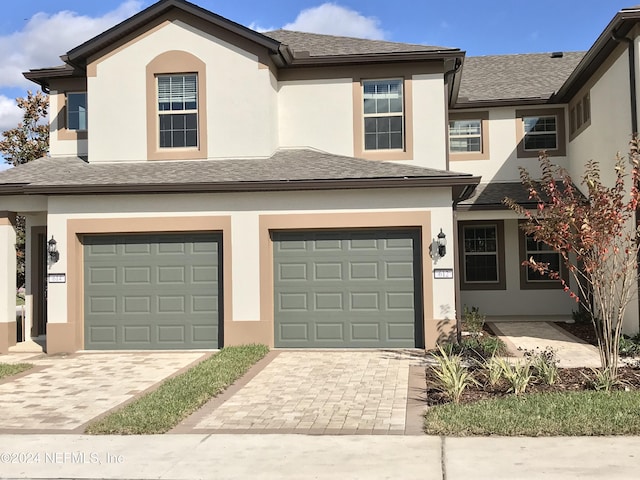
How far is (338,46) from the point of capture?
15.2 metres

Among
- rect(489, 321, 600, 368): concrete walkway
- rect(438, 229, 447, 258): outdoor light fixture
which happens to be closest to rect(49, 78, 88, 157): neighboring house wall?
rect(438, 229, 447, 258): outdoor light fixture

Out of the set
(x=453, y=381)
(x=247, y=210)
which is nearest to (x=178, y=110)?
(x=247, y=210)

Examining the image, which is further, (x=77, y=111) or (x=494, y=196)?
(x=494, y=196)

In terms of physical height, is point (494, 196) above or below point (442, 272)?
above

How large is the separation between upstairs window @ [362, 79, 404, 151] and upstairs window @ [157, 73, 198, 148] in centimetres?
388

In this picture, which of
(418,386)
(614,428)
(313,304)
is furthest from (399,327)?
(614,428)

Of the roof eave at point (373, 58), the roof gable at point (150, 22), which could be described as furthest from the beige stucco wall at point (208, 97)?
the roof eave at point (373, 58)

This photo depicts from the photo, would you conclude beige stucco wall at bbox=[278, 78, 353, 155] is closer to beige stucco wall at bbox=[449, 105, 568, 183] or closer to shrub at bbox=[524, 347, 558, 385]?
beige stucco wall at bbox=[449, 105, 568, 183]

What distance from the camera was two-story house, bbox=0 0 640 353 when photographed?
12711mm

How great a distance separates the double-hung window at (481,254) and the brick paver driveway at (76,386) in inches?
364

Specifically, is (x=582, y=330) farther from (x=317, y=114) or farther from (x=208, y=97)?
(x=208, y=97)

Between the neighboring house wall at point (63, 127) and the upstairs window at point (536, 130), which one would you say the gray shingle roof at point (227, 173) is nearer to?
the neighboring house wall at point (63, 127)

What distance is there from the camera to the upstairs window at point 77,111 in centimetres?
1570

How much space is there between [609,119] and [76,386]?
469 inches
